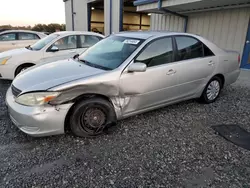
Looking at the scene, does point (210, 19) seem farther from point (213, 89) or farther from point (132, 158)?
point (132, 158)

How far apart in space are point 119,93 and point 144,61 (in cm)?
67

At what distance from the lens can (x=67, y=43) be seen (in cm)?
588

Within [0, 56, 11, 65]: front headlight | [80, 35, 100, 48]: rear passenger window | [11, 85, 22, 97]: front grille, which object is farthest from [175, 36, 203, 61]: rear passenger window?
[0, 56, 11, 65]: front headlight

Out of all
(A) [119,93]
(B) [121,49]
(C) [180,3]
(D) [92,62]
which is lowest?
(A) [119,93]

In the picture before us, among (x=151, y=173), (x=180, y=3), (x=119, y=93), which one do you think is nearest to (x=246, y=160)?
(x=151, y=173)

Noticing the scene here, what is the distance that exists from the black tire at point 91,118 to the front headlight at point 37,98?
34 cm

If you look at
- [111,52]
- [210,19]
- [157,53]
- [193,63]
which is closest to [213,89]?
[193,63]

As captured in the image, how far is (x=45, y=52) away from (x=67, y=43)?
0.72 meters

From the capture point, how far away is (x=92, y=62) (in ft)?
10.7

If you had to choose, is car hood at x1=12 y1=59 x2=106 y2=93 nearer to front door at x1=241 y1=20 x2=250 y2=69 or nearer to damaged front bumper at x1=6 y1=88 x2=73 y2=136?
damaged front bumper at x1=6 y1=88 x2=73 y2=136

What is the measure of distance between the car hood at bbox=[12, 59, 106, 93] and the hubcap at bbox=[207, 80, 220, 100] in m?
2.46

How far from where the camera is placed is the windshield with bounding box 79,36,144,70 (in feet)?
10.1

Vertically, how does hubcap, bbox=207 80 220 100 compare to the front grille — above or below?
below

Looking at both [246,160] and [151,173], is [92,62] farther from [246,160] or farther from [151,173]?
[246,160]
